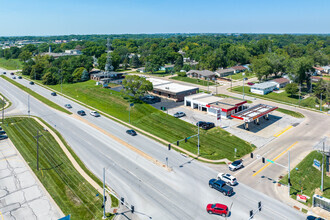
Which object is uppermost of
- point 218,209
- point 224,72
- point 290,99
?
point 224,72

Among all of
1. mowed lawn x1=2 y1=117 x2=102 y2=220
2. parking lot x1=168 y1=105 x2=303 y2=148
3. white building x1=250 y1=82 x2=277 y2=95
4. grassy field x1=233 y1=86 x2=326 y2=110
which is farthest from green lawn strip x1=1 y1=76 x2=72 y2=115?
white building x1=250 y1=82 x2=277 y2=95

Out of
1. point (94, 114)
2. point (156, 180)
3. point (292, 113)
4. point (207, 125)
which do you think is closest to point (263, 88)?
point (292, 113)

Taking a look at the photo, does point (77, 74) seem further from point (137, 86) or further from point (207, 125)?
point (207, 125)

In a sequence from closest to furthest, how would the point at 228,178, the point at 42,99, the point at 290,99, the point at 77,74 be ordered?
the point at 228,178
the point at 42,99
the point at 290,99
the point at 77,74

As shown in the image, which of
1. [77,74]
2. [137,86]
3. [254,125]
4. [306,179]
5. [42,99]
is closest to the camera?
[306,179]

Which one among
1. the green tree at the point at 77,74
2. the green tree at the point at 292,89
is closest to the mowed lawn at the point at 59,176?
the green tree at the point at 77,74

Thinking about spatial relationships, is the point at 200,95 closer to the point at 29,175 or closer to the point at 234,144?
the point at 234,144

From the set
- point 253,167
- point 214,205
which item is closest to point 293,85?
point 253,167

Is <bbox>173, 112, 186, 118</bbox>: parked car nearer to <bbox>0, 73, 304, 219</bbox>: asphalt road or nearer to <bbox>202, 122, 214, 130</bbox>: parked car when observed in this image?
<bbox>202, 122, 214, 130</bbox>: parked car
